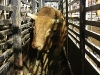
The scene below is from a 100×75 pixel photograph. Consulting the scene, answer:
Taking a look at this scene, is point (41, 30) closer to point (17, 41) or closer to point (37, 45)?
point (37, 45)

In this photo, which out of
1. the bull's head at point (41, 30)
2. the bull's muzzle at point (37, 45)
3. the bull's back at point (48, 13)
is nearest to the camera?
the bull's muzzle at point (37, 45)

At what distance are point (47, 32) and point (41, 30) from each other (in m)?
0.22

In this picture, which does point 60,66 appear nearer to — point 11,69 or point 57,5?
point 11,69

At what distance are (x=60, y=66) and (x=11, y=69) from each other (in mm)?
3410

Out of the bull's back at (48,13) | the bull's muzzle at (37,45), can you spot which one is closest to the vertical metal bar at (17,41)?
the bull's muzzle at (37,45)

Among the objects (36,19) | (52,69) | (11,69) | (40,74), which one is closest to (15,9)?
(11,69)

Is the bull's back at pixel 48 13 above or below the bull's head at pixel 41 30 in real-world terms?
above

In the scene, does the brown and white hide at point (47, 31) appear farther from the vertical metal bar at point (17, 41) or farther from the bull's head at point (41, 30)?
the vertical metal bar at point (17, 41)

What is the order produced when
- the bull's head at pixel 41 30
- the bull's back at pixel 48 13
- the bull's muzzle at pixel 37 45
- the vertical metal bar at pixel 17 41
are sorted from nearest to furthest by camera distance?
the vertical metal bar at pixel 17 41 → the bull's muzzle at pixel 37 45 → the bull's head at pixel 41 30 → the bull's back at pixel 48 13

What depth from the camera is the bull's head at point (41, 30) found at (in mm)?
5539

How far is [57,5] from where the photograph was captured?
49.4ft

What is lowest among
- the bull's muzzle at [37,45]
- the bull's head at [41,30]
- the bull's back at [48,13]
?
the bull's muzzle at [37,45]

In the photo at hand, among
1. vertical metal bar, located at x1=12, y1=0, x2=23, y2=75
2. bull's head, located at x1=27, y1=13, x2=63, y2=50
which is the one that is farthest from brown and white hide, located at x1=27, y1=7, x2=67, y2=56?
vertical metal bar, located at x1=12, y1=0, x2=23, y2=75

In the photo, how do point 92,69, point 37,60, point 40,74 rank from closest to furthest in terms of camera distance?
point 92,69 < point 40,74 < point 37,60
